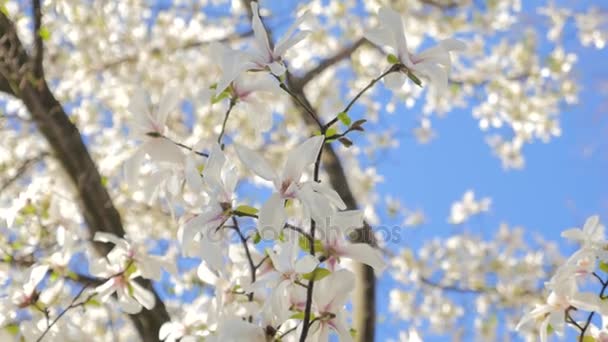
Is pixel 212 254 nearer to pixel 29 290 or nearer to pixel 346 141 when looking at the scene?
pixel 346 141

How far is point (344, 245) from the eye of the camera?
3.02 feet

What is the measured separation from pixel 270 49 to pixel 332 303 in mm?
347

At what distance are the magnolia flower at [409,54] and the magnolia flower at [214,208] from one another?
261mm

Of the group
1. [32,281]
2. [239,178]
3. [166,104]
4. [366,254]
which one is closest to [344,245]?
[366,254]

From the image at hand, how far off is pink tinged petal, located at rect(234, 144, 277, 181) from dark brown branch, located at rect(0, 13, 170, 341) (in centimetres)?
109

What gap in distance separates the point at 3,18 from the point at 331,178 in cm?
109

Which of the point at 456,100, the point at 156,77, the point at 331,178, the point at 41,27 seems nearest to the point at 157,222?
the point at 156,77

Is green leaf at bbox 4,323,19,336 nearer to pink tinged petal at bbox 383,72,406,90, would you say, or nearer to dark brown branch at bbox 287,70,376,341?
pink tinged petal at bbox 383,72,406,90

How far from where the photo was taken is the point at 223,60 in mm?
923

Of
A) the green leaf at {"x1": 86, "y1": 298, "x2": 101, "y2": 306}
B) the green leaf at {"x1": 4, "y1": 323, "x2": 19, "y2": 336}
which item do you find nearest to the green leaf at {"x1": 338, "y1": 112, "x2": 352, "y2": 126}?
the green leaf at {"x1": 86, "y1": 298, "x2": 101, "y2": 306}

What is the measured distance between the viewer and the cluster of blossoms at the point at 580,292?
1.03 m

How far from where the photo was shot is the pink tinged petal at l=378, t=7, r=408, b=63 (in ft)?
3.07

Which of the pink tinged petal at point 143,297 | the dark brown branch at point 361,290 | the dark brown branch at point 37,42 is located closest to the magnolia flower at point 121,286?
the pink tinged petal at point 143,297

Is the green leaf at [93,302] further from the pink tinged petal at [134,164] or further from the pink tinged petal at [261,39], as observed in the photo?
the pink tinged petal at [261,39]
